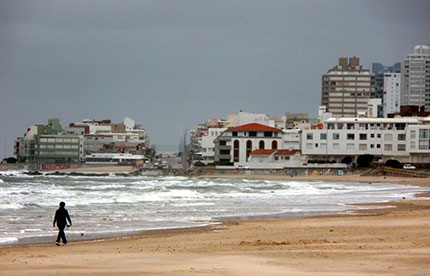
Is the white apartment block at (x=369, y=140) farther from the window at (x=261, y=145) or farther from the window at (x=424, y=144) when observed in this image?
the window at (x=261, y=145)

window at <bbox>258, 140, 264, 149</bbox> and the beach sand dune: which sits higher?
window at <bbox>258, 140, 264, 149</bbox>

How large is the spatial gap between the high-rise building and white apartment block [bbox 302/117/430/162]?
8608 centimetres

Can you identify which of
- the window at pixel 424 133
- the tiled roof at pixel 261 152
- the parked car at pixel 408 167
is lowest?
the parked car at pixel 408 167

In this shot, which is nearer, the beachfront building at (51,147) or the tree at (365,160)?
the tree at (365,160)

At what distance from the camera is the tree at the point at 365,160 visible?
3831 inches

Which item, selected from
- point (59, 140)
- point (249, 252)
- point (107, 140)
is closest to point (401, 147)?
point (59, 140)

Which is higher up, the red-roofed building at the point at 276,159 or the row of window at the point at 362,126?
the row of window at the point at 362,126

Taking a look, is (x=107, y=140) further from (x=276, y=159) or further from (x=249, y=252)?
(x=249, y=252)

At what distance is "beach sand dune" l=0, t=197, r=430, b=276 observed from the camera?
1454 centimetres

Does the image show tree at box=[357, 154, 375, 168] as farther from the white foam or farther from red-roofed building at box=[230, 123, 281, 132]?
the white foam

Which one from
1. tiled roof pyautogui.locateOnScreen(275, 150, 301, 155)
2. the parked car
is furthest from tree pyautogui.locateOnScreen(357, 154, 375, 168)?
tiled roof pyautogui.locateOnScreen(275, 150, 301, 155)

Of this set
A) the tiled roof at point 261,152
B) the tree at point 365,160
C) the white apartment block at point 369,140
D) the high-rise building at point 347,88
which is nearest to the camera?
the tree at point 365,160

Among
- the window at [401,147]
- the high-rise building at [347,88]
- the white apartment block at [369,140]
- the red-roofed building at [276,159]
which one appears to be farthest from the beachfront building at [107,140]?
the window at [401,147]

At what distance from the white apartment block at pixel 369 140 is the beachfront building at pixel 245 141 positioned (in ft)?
24.0
